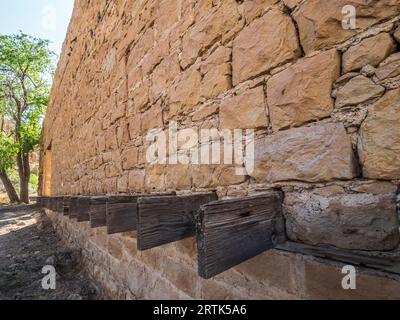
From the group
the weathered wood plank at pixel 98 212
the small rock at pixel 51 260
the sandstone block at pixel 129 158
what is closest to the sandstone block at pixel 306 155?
the weathered wood plank at pixel 98 212

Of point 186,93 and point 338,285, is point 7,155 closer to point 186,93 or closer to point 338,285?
point 186,93

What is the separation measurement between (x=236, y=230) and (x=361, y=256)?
367 millimetres

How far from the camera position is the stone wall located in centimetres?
80

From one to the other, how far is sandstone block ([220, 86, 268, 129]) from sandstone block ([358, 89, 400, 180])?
0.39 meters

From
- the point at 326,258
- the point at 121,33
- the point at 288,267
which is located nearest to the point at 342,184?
the point at 326,258

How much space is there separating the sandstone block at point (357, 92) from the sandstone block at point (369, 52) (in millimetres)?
44

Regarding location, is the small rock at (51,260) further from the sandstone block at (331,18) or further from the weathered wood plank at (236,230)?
the sandstone block at (331,18)

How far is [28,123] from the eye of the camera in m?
14.1

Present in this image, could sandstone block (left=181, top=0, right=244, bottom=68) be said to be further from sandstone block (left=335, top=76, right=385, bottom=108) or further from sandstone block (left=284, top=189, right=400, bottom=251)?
sandstone block (left=284, top=189, right=400, bottom=251)

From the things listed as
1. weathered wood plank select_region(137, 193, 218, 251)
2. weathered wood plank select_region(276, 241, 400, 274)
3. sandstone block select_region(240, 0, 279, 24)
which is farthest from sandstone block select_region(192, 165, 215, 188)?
sandstone block select_region(240, 0, 279, 24)

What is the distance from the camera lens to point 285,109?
1.04 meters

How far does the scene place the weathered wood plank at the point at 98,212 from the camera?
184 cm

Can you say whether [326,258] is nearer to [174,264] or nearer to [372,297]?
[372,297]

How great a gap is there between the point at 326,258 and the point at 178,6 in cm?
164
